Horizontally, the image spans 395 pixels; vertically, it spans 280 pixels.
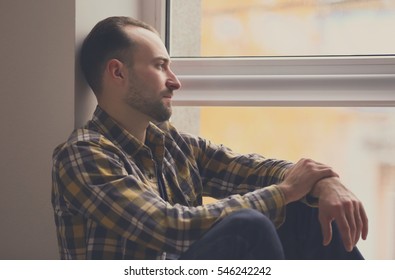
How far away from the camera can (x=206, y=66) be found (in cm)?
215

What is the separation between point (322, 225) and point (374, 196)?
68 centimetres

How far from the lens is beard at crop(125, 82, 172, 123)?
5.39 feet

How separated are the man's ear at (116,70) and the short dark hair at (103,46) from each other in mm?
13

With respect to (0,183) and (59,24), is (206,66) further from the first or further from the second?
(0,183)

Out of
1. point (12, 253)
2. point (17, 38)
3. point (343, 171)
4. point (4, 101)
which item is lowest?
point (12, 253)

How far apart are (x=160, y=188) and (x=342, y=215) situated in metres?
0.45

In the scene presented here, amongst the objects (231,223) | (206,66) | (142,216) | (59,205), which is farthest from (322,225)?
(206,66)

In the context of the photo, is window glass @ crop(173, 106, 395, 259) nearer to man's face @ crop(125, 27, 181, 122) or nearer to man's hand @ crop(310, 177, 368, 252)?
man's face @ crop(125, 27, 181, 122)

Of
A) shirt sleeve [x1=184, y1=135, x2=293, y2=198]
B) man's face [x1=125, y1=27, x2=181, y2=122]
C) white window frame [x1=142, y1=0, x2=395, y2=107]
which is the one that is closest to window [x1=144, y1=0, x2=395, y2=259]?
white window frame [x1=142, y1=0, x2=395, y2=107]

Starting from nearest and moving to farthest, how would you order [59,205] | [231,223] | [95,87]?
1. [231,223]
2. [59,205]
3. [95,87]

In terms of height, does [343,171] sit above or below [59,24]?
below

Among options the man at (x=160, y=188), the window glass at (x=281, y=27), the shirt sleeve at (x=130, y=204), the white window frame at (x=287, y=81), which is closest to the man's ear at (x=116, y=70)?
the man at (x=160, y=188)

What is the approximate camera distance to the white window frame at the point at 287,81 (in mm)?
2031

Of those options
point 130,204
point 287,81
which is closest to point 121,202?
point 130,204
